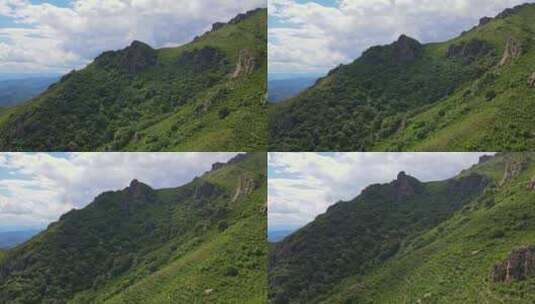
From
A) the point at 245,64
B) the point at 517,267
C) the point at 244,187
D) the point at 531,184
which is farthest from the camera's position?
the point at 244,187

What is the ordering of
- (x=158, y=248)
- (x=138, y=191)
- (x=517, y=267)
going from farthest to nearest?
(x=158, y=248), (x=138, y=191), (x=517, y=267)

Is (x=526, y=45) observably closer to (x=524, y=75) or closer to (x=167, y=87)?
(x=524, y=75)

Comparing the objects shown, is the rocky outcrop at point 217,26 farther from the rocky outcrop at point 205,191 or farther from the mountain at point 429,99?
the rocky outcrop at point 205,191

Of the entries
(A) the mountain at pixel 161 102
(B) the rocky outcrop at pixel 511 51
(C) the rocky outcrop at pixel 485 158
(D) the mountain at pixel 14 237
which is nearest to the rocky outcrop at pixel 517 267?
(C) the rocky outcrop at pixel 485 158

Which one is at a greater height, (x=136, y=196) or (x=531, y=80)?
(x=531, y=80)

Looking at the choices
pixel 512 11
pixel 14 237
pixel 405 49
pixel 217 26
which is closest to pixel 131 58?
pixel 217 26

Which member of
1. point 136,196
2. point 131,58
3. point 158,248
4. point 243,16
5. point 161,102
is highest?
point 243,16

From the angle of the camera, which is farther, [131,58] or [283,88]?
[131,58]

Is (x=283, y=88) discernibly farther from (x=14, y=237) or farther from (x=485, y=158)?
(x=14, y=237)
